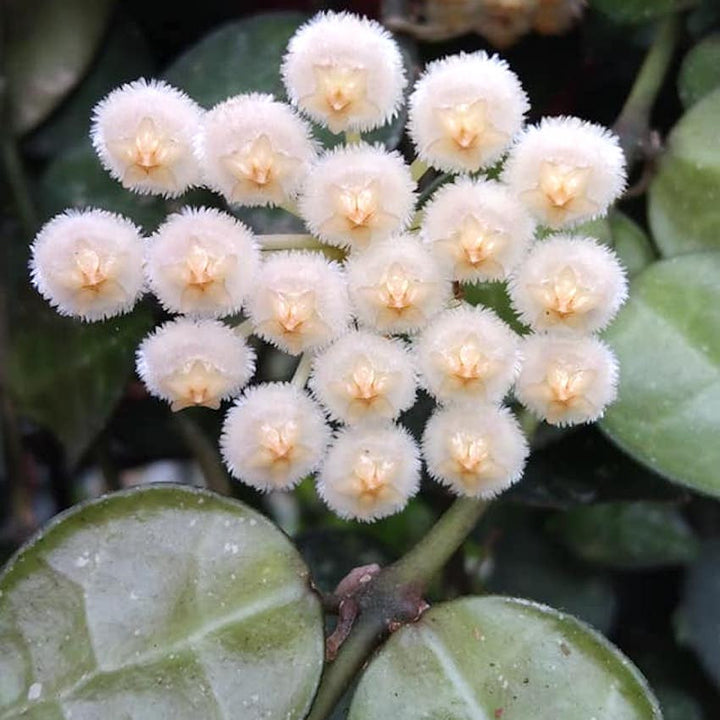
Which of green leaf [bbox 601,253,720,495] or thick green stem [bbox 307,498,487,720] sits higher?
green leaf [bbox 601,253,720,495]

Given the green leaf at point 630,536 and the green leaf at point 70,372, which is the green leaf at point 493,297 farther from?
the green leaf at point 630,536

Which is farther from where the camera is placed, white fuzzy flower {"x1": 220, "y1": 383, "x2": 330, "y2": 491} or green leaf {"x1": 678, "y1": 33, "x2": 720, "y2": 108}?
green leaf {"x1": 678, "y1": 33, "x2": 720, "y2": 108}

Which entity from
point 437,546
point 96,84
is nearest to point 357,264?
point 437,546

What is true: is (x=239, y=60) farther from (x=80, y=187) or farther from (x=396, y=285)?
(x=396, y=285)

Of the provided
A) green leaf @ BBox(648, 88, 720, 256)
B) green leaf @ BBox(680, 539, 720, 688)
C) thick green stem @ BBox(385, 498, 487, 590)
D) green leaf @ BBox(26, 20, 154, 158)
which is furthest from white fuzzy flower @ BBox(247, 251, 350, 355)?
green leaf @ BBox(680, 539, 720, 688)

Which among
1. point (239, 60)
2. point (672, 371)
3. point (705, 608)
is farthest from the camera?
point (705, 608)

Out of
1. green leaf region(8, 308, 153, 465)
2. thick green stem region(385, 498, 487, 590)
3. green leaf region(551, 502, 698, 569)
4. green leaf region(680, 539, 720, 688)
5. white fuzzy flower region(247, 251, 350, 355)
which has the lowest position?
green leaf region(680, 539, 720, 688)

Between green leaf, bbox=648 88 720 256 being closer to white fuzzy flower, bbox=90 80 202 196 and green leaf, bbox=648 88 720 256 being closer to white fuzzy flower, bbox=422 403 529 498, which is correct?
white fuzzy flower, bbox=422 403 529 498

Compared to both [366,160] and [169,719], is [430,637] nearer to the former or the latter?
[169,719]
